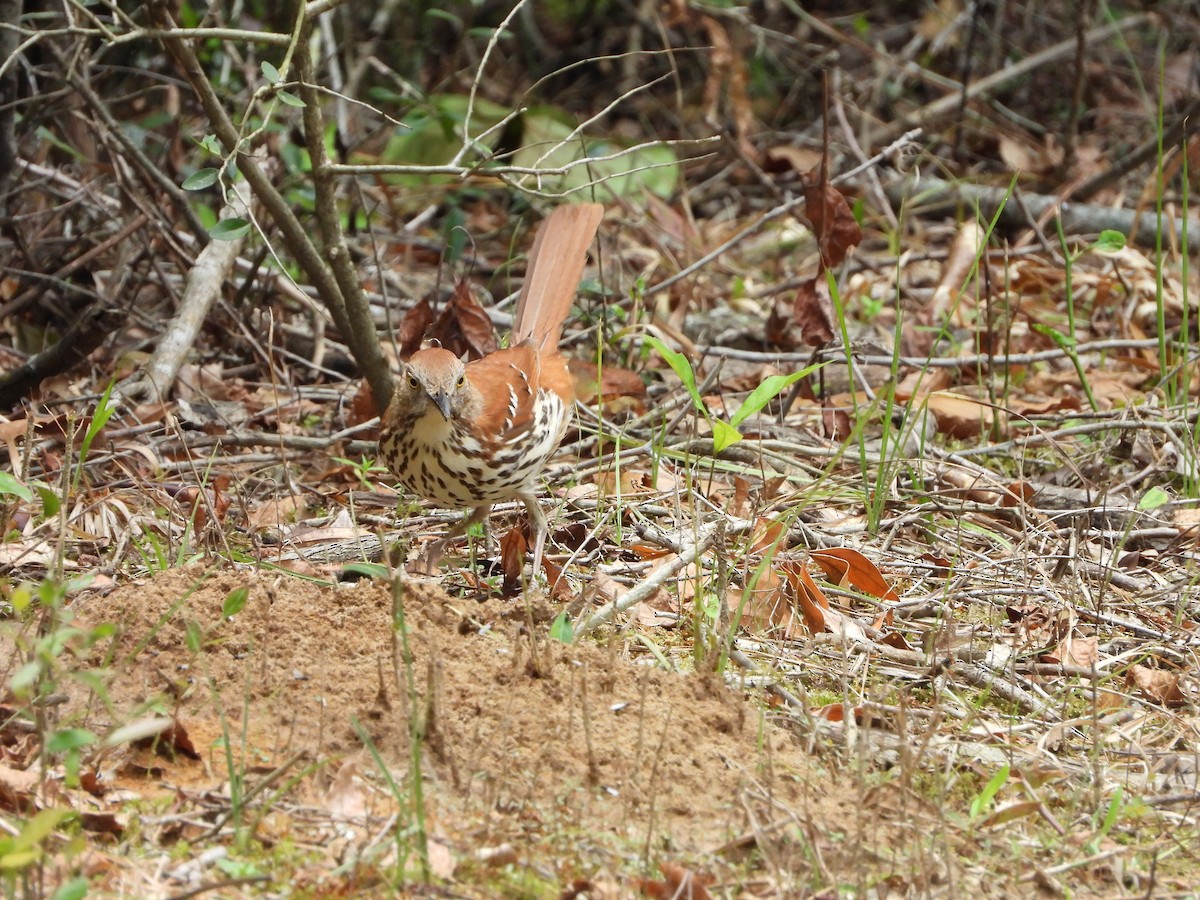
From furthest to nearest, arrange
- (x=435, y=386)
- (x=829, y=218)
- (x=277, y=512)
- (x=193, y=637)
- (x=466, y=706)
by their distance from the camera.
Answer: (x=829, y=218), (x=277, y=512), (x=435, y=386), (x=466, y=706), (x=193, y=637)

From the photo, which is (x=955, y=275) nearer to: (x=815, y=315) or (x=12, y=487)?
(x=815, y=315)

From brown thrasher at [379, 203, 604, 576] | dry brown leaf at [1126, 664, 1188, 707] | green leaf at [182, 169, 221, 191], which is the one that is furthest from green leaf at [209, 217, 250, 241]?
dry brown leaf at [1126, 664, 1188, 707]

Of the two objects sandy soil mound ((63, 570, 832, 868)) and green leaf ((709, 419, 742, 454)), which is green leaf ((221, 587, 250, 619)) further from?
green leaf ((709, 419, 742, 454))

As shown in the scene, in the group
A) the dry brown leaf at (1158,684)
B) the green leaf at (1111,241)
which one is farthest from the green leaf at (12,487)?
the green leaf at (1111,241)

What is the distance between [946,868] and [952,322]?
3761mm

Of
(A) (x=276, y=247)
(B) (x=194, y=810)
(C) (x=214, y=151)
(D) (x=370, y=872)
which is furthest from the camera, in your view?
(A) (x=276, y=247)

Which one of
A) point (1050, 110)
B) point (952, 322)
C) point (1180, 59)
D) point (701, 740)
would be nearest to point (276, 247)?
point (952, 322)

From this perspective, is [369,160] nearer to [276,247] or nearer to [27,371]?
[276,247]

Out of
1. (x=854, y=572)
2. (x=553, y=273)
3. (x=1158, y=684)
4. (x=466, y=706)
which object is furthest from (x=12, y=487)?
(x=1158, y=684)

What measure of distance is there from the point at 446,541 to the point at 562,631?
2.93 ft

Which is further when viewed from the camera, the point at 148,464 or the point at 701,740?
the point at 148,464

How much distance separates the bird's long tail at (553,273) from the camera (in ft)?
13.7

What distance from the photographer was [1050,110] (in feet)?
25.5

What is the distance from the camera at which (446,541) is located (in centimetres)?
356
